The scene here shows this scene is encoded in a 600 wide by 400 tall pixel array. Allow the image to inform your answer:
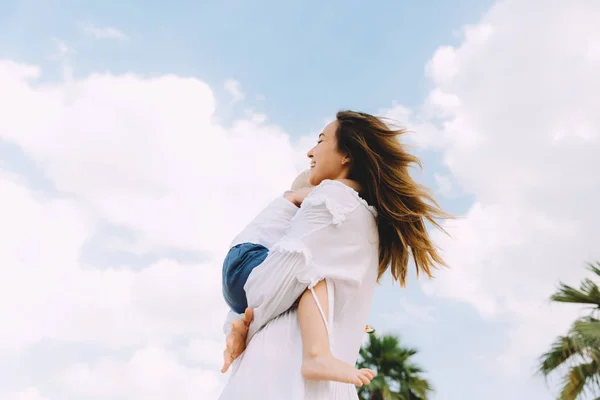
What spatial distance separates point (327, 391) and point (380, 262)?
0.65 m

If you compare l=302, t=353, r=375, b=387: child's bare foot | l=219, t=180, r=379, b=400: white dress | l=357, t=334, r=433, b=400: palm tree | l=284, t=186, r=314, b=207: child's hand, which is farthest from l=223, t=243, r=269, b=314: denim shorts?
l=357, t=334, r=433, b=400: palm tree

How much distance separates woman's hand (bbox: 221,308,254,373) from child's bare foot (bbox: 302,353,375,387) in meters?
0.31

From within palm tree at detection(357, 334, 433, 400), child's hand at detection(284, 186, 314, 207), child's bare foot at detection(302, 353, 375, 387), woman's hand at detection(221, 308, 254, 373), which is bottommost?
child's bare foot at detection(302, 353, 375, 387)

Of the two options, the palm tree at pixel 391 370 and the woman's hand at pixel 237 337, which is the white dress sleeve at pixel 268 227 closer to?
the woman's hand at pixel 237 337

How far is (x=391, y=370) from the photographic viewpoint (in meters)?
17.7

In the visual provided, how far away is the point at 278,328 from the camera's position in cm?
247

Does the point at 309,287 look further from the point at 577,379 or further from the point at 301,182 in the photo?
the point at 577,379

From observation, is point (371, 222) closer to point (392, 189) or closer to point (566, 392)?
point (392, 189)

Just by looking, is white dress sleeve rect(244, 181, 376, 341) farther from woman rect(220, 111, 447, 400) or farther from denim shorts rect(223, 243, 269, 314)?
denim shorts rect(223, 243, 269, 314)

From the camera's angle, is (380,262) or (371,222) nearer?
(371,222)

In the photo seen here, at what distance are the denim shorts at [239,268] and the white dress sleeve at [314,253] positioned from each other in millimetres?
104

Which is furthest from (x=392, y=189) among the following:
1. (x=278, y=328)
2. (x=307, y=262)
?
(x=278, y=328)

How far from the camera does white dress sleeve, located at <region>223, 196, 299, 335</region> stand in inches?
110

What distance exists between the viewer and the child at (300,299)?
2.30m
